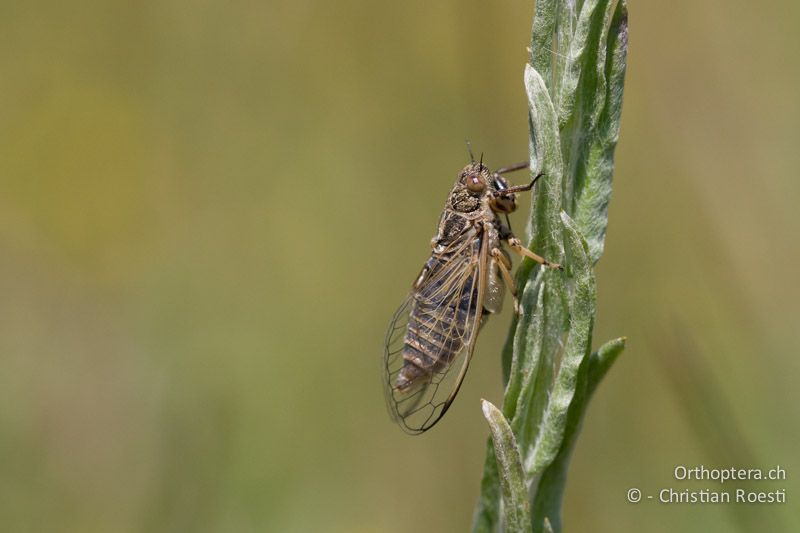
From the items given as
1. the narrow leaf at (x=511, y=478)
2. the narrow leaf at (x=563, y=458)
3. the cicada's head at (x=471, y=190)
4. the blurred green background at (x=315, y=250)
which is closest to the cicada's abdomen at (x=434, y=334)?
the cicada's head at (x=471, y=190)

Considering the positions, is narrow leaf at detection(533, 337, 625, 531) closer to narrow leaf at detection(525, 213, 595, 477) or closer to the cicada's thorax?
narrow leaf at detection(525, 213, 595, 477)

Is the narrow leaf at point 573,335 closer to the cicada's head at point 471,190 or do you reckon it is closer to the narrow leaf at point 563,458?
the narrow leaf at point 563,458

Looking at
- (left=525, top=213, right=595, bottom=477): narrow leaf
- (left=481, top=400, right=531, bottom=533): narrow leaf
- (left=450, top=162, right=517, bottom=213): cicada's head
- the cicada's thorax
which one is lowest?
(left=481, top=400, right=531, bottom=533): narrow leaf

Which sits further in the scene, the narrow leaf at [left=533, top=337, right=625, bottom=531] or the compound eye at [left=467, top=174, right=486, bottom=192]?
the compound eye at [left=467, top=174, right=486, bottom=192]

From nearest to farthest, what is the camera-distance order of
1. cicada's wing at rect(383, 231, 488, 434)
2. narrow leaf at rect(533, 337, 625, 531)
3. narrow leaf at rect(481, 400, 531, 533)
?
1. narrow leaf at rect(481, 400, 531, 533)
2. narrow leaf at rect(533, 337, 625, 531)
3. cicada's wing at rect(383, 231, 488, 434)

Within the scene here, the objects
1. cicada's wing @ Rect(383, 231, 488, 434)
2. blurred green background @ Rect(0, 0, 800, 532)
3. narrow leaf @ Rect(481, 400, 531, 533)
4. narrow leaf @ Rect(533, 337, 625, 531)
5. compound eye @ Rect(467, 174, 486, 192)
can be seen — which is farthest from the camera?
blurred green background @ Rect(0, 0, 800, 532)

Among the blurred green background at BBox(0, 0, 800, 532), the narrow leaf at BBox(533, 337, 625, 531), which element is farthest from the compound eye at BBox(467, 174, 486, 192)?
the narrow leaf at BBox(533, 337, 625, 531)

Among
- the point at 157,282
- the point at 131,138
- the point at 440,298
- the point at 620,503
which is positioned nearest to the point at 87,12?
the point at 131,138

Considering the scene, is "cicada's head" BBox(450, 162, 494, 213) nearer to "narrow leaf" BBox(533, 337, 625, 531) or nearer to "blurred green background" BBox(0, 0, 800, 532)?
"blurred green background" BBox(0, 0, 800, 532)

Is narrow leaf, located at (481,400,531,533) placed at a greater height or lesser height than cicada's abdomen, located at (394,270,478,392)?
lesser
